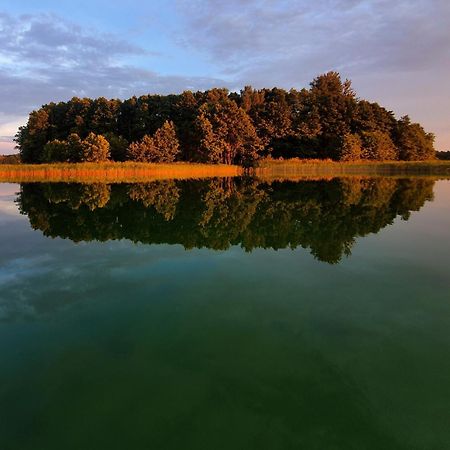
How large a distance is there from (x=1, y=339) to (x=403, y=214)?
567 inches

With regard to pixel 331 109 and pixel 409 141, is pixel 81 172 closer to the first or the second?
pixel 331 109

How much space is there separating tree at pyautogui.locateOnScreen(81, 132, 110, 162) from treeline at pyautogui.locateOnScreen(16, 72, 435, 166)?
4.33 meters

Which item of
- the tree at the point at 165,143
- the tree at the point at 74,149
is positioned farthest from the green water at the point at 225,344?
the tree at the point at 165,143

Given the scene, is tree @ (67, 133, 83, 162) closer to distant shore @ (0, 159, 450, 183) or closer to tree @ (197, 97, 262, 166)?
distant shore @ (0, 159, 450, 183)

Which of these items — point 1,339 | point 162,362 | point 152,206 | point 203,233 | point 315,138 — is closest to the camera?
point 162,362

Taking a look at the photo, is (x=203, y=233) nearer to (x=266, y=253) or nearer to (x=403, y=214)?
(x=266, y=253)

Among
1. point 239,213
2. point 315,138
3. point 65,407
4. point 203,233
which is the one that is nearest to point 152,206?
point 239,213

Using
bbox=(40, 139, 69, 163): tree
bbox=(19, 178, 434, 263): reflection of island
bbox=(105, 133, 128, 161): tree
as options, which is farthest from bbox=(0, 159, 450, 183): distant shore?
bbox=(19, 178, 434, 263): reflection of island

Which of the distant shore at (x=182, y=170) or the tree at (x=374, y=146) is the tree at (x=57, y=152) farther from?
the tree at (x=374, y=146)

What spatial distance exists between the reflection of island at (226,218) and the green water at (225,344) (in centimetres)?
37

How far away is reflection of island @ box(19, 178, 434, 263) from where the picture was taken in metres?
11.1

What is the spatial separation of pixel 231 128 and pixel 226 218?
Answer: 151ft

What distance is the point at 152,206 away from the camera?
18.4m

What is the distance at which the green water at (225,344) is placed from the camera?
11.0ft
